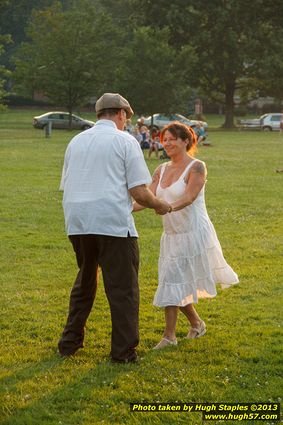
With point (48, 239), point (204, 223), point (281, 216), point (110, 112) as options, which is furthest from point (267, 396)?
point (281, 216)

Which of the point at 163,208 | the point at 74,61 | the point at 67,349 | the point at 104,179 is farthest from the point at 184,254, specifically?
the point at 74,61

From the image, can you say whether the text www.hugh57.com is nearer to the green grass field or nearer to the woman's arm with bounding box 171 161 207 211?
the green grass field

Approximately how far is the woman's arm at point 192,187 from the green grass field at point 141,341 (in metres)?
1.20

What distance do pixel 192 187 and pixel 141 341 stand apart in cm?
142

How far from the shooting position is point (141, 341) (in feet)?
22.6

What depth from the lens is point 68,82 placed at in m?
53.6

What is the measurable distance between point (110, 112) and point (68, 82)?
48320 mm

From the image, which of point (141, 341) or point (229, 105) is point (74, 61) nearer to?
point (229, 105)

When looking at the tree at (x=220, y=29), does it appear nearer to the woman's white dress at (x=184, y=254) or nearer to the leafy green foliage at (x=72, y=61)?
the leafy green foliage at (x=72, y=61)

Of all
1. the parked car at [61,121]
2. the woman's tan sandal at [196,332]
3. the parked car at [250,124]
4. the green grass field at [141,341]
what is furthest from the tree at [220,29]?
the woman's tan sandal at [196,332]

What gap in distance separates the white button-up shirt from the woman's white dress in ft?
2.29

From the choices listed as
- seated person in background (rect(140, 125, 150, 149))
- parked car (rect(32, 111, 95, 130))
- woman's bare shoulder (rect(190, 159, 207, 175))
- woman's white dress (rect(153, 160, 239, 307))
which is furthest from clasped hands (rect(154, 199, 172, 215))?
parked car (rect(32, 111, 95, 130))

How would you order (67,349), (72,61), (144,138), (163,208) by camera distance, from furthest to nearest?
(72,61) < (144,138) < (67,349) < (163,208)

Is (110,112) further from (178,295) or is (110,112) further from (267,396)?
(267,396)
